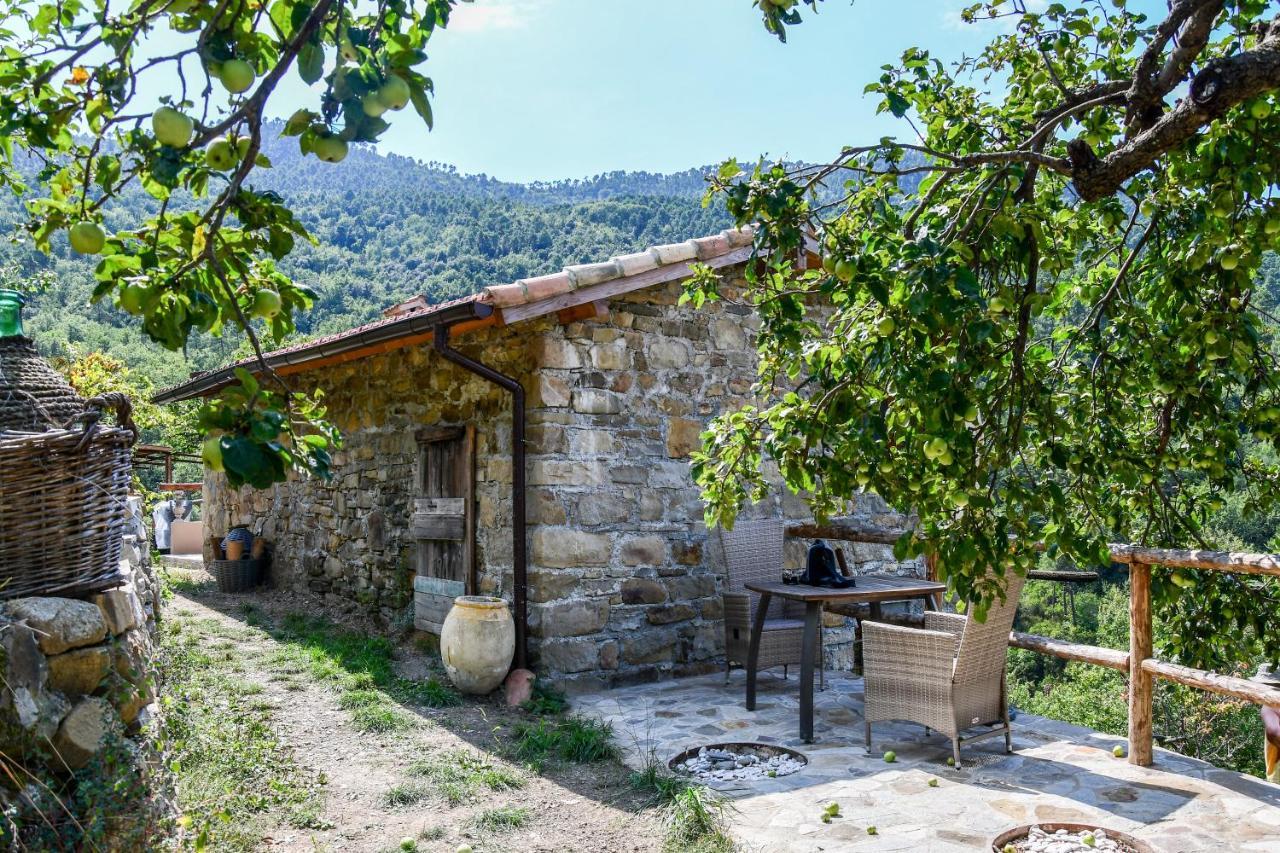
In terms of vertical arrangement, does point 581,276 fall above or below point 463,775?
above

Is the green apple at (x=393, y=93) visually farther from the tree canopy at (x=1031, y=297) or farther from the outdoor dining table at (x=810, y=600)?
the outdoor dining table at (x=810, y=600)

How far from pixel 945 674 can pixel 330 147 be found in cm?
375

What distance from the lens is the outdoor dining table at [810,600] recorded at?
184 inches

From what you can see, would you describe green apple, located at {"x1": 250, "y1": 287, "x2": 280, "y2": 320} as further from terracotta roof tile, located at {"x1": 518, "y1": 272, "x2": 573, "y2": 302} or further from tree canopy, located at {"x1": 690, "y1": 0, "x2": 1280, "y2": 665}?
terracotta roof tile, located at {"x1": 518, "y1": 272, "x2": 573, "y2": 302}

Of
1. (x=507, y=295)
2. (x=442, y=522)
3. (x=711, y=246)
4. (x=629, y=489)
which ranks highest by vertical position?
(x=711, y=246)

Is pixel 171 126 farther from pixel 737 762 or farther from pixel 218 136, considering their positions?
pixel 737 762

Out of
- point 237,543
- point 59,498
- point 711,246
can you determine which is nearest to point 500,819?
point 59,498

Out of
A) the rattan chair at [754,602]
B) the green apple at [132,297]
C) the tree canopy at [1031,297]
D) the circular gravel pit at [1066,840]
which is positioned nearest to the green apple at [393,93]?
the green apple at [132,297]

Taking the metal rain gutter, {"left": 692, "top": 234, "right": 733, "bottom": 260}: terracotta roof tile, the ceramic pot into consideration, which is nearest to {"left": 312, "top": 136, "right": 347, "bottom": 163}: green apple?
the metal rain gutter

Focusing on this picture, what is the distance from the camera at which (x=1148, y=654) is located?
13.4ft

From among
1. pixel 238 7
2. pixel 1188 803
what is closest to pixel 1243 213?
pixel 1188 803

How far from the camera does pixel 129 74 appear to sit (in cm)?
138

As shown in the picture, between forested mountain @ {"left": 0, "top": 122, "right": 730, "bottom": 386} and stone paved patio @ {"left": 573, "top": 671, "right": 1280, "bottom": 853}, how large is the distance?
78.9ft

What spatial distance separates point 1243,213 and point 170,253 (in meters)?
3.26
